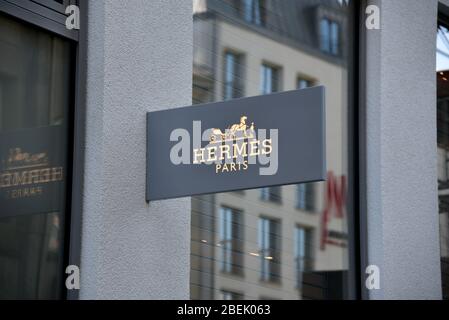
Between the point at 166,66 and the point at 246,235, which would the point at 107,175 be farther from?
the point at 246,235

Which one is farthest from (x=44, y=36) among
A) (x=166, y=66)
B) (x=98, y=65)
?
(x=166, y=66)

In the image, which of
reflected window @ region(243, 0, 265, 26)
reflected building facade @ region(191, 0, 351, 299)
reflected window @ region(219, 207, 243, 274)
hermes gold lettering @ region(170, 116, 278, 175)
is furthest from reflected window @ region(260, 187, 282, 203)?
hermes gold lettering @ region(170, 116, 278, 175)

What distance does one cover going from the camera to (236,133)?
7.96 m

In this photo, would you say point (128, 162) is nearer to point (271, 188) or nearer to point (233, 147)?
point (233, 147)

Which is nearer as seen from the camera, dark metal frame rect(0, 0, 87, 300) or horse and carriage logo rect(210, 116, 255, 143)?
horse and carriage logo rect(210, 116, 255, 143)

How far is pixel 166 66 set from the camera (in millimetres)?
8961

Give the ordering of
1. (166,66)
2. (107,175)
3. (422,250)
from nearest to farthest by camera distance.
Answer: (107,175), (166,66), (422,250)

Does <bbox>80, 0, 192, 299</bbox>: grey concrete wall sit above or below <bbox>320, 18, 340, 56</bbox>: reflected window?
below

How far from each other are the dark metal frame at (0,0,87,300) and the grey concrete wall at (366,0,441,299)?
139 inches

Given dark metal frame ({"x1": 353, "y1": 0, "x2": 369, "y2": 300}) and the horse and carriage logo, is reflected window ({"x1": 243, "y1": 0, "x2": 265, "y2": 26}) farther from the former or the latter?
the horse and carriage logo

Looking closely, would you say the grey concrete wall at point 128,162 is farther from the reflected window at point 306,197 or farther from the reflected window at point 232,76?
the reflected window at point 306,197

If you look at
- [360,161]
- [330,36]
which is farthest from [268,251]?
[330,36]

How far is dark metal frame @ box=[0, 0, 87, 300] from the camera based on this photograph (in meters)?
8.30
